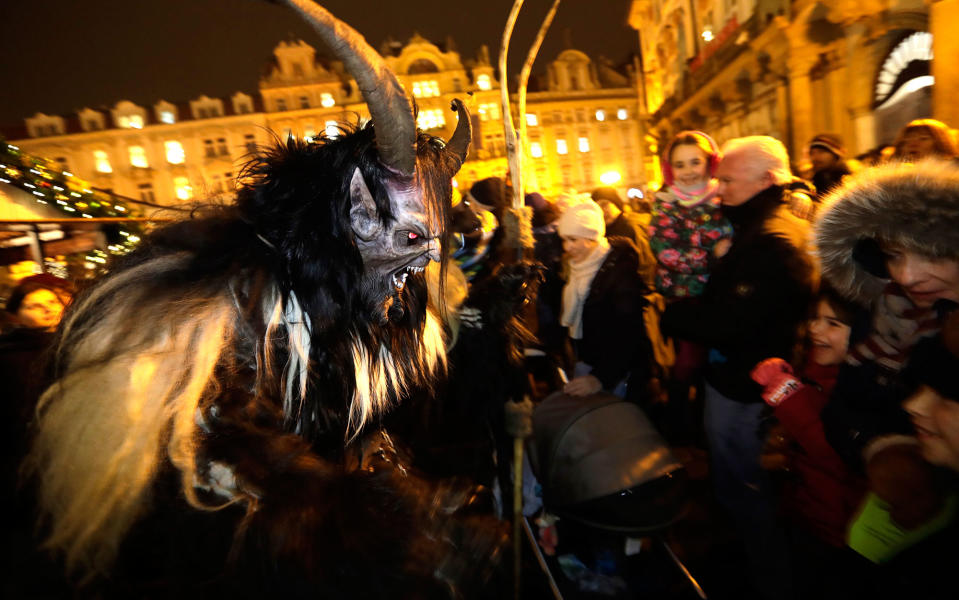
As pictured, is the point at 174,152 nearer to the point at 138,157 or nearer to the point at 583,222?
the point at 138,157

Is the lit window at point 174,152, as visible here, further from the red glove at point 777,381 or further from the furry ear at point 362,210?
the red glove at point 777,381

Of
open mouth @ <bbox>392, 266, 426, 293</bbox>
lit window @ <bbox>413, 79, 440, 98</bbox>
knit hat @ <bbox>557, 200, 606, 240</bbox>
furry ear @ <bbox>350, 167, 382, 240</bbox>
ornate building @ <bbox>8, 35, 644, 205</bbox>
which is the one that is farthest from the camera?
lit window @ <bbox>413, 79, 440, 98</bbox>

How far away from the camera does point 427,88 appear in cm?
4556

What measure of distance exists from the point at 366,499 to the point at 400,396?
1.86 ft

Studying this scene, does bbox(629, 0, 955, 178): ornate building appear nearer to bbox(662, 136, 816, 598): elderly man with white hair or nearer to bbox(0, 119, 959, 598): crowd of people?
bbox(0, 119, 959, 598): crowd of people

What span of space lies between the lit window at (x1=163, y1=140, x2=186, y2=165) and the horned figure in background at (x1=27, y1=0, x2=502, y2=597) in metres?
49.4

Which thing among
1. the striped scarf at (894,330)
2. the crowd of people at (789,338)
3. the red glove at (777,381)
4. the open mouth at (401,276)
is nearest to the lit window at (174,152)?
the crowd of people at (789,338)

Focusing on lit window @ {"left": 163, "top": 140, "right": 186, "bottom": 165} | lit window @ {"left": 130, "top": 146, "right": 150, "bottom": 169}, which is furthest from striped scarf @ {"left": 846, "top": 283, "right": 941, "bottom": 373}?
lit window @ {"left": 130, "top": 146, "right": 150, "bottom": 169}

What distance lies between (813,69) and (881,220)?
41.6 feet

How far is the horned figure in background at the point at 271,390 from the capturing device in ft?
3.16

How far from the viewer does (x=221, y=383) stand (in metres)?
1.16

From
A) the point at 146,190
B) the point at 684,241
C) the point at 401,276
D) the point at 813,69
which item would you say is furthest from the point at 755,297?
the point at 146,190

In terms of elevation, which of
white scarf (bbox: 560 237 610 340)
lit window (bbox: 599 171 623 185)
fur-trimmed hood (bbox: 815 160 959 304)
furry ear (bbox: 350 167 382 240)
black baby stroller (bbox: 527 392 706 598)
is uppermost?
lit window (bbox: 599 171 623 185)

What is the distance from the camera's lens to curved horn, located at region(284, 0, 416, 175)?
3.42ft
